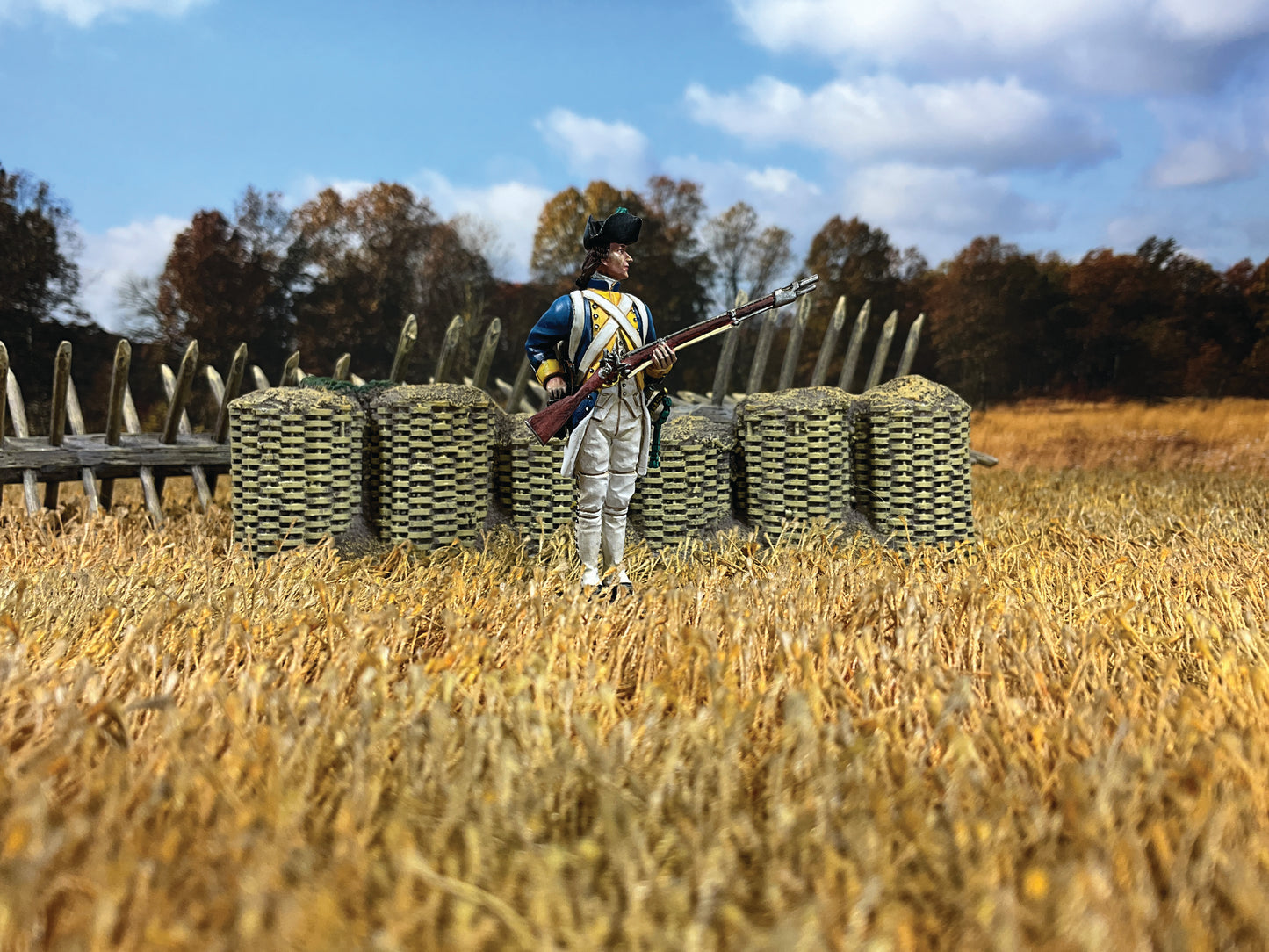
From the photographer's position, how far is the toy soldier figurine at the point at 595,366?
3.91m

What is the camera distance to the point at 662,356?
381 centimetres

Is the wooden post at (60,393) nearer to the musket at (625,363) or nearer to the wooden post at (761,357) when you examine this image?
the musket at (625,363)

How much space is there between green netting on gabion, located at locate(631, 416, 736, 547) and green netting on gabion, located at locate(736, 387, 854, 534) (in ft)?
0.92

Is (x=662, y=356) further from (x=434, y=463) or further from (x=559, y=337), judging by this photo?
(x=434, y=463)

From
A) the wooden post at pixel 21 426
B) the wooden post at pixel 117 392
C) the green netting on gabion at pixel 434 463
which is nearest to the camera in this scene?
the green netting on gabion at pixel 434 463

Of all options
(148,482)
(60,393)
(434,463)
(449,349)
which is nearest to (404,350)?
(449,349)

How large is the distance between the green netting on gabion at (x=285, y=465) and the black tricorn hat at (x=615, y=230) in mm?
1936

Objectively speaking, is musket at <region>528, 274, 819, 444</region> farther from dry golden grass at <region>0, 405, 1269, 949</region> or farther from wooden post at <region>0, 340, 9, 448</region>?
wooden post at <region>0, 340, 9, 448</region>

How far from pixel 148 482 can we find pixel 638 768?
576 centimetres

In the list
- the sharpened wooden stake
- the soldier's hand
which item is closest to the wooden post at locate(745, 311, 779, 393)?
the soldier's hand

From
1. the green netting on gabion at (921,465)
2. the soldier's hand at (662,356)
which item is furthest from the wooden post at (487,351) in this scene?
the green netting on gabion at (921,465)

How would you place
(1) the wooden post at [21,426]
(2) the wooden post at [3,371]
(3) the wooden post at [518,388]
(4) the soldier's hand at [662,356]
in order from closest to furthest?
(4) the soldier's hand at [662,356] < (2) the wooden post at [3,371] < (1) the wooden post at [21,426] < (3) the wooden post at [518,388]

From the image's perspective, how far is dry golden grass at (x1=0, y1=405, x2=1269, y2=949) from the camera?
149 centimetres

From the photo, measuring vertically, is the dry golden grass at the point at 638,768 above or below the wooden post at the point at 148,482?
below
